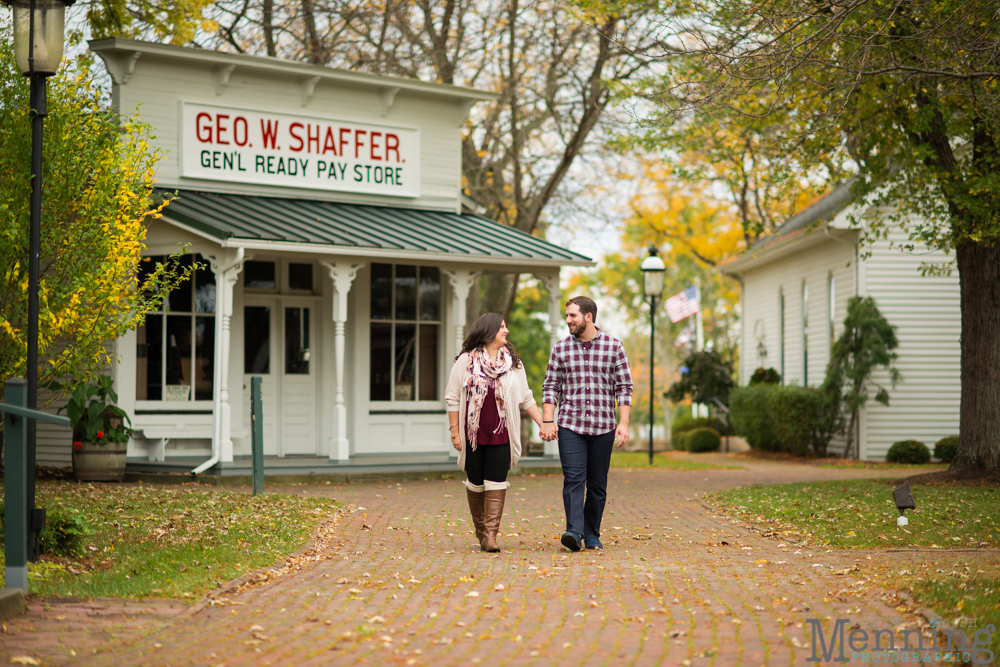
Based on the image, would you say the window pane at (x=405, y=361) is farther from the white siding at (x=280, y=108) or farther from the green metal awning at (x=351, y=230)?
the white siding at (x=280, y=108)

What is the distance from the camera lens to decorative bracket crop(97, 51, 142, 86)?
1474 centimetres

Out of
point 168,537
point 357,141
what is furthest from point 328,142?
point 168,537

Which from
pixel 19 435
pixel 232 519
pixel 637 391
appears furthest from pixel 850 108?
pixel 637 391

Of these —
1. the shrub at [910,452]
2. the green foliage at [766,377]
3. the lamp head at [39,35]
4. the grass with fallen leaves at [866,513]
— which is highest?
the lamp head at [39,35]

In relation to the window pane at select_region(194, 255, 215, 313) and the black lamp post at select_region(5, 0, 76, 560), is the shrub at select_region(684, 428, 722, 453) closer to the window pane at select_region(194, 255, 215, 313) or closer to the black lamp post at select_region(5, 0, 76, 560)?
the window pane at select_region(194, 255, 215, 313)

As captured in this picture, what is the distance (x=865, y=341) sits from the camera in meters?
20.3

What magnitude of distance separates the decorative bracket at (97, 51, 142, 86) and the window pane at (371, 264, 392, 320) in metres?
4.41

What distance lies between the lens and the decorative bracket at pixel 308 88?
1593cm

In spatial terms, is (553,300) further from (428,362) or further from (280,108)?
(280,108)

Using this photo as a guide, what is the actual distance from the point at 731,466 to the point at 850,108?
29.0ft

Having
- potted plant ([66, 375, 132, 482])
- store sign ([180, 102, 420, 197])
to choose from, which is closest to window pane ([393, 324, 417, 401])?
store sign ([180, 102, 420, 197])

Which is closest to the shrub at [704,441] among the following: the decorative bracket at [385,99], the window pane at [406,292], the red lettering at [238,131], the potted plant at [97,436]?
the window pane at [406,292]

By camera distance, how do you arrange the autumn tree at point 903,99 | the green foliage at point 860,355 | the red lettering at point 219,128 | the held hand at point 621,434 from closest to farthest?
the held hand at point 621,434 < the autumn tree at point 903,99 < the red lettering at point 219,128 < the green foliage at point 860,355

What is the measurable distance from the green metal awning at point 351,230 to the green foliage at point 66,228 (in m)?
2.57
